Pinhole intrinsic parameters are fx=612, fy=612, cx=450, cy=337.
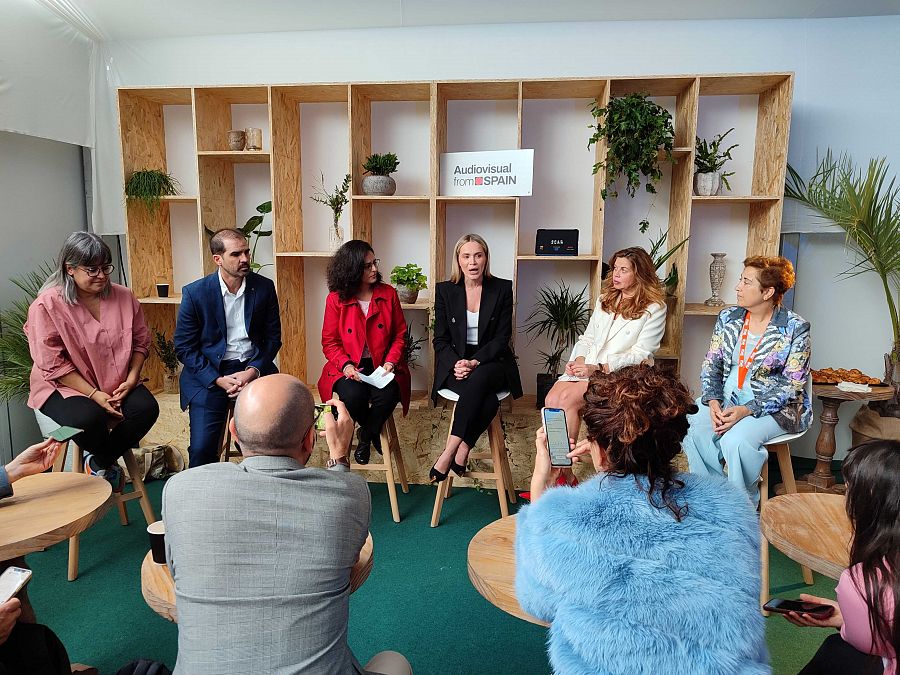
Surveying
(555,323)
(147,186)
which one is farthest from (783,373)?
(147,186)

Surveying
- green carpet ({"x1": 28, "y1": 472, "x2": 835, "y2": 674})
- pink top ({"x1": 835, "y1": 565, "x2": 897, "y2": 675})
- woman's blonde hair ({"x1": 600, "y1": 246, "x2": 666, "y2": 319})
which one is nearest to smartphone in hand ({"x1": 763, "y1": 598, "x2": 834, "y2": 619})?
pink top ({"x1": 835, "y1": 565, "x2": 897, "y2": 675})

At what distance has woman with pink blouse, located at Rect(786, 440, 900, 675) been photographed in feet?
3.92

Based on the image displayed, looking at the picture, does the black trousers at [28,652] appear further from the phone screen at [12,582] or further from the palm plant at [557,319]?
the palm plant at [557,319]

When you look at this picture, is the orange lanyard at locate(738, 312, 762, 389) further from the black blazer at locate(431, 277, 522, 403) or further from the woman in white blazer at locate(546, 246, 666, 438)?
the black blazer at locate(431, 277, 522, 403)

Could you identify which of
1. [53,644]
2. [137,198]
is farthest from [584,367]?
[137,198]

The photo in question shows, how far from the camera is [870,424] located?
3.64 metres

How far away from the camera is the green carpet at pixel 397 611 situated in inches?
89.3

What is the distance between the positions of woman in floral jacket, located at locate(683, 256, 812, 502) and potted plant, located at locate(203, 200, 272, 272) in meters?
2.94

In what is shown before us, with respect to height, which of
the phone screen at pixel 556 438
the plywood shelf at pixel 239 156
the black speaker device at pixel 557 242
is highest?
the plywood shelf at pixel 239 156

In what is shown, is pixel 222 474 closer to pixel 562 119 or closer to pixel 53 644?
pixel 53 644

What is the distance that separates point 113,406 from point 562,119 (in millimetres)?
3219

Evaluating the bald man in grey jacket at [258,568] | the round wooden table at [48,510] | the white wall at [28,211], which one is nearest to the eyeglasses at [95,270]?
the round wooden table at [48,510]

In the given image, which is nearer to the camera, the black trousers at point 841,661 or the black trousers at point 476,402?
the black trousers at point 841,661

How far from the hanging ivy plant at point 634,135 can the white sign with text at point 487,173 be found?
0.45 m
